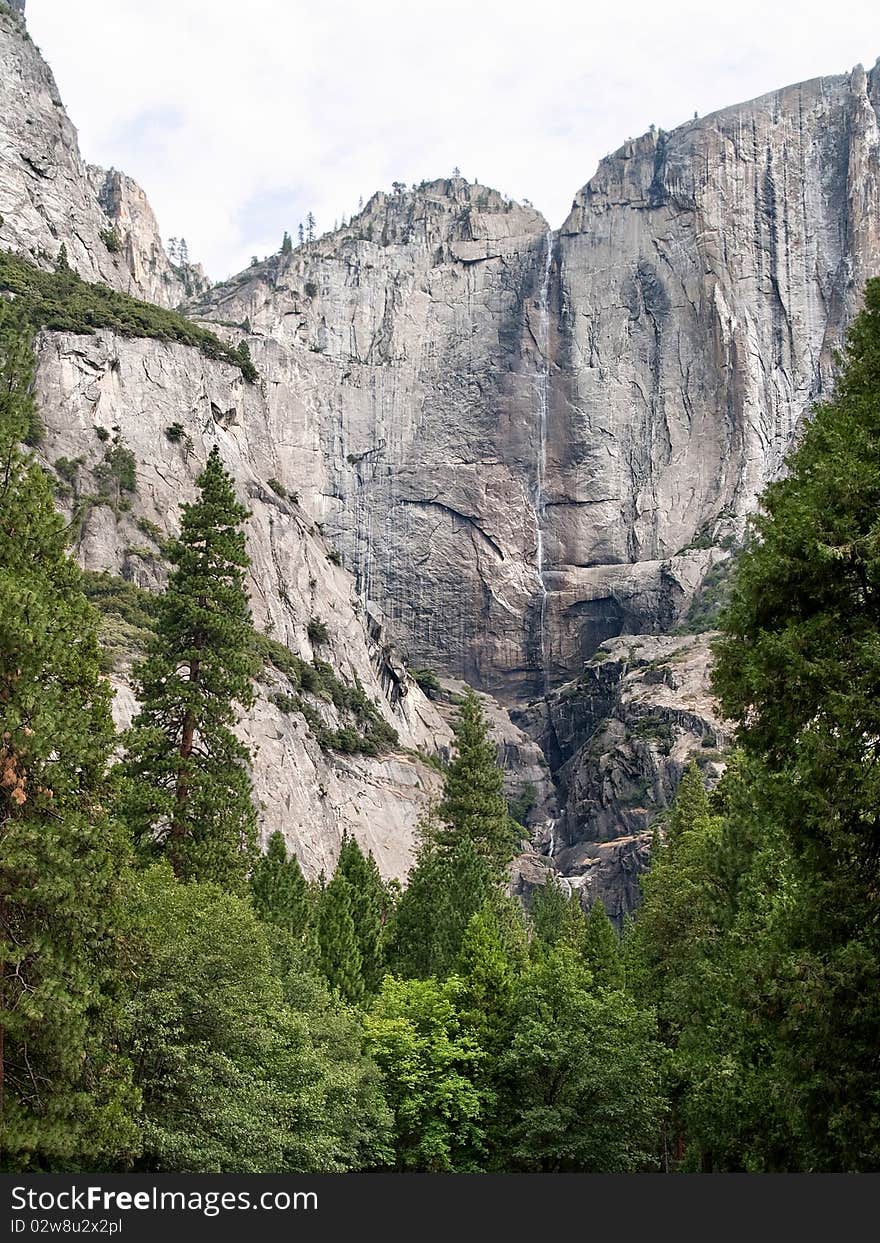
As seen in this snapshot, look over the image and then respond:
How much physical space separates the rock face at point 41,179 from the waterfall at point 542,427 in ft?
154

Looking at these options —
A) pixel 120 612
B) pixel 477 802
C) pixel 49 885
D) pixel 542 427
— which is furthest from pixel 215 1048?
pixel 542 427

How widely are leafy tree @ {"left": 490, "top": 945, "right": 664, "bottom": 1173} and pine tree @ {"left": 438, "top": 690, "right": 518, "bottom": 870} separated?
83.1 ft

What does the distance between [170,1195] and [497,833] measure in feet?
155

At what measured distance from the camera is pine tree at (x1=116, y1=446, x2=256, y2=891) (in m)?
34.5

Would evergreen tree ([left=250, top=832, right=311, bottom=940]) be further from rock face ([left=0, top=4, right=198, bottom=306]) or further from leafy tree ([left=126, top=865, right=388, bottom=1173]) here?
rock face ([left=0, top=4, right=198, bottom=306])

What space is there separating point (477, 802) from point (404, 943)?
13.5m

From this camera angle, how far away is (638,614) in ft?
458

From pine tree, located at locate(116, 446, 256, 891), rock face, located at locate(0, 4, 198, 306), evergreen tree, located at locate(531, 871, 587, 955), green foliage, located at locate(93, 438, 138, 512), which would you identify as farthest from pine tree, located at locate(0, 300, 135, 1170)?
rock face, located at locate(0, 4, 198, 306)

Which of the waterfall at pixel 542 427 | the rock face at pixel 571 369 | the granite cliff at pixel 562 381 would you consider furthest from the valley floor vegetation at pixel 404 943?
the rock face at pixel 571 369

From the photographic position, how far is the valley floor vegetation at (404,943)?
54.1 feet

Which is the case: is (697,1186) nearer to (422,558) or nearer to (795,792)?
(795,792)

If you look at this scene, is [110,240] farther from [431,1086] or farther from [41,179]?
[431,1086]

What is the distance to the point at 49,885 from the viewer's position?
19797 millimetres

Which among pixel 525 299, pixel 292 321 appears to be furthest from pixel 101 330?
pixel 525 299
